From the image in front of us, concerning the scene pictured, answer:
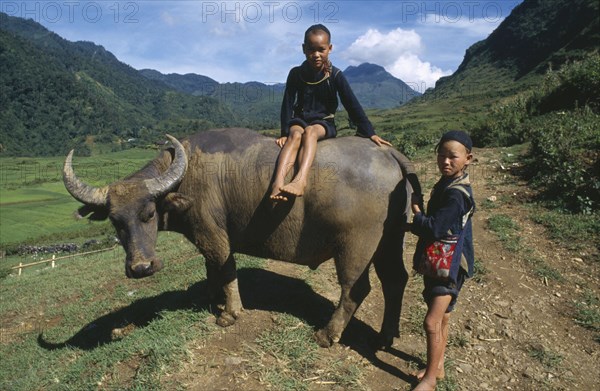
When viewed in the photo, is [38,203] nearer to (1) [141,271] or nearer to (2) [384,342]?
Answer: (1) [141,271]

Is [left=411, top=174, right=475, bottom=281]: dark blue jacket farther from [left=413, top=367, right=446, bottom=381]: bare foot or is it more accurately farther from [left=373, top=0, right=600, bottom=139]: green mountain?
[left=373, top=0, right=600, bottom=139]: green mountain

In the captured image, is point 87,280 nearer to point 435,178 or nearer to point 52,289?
point 52,289

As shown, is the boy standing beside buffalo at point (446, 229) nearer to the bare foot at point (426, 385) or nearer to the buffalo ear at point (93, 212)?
the bare foot at point (426, 385)

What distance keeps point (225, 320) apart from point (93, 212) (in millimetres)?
1989

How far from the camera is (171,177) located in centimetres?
414

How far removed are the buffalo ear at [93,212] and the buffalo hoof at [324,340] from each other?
2751mm

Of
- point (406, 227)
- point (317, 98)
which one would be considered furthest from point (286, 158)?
point (406, 227)

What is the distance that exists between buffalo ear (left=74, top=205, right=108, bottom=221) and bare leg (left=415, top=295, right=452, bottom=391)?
350 centimetres

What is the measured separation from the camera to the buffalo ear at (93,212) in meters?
4.12

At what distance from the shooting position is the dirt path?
3.73 m

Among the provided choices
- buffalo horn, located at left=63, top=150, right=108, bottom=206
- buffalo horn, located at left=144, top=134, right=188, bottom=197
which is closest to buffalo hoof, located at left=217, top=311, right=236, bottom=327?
buffalo horn, located at left=144, top=134, right=188, bottom=197

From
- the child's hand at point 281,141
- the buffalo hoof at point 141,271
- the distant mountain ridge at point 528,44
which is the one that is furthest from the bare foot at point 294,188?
the distant mountain ridge at point 528,44

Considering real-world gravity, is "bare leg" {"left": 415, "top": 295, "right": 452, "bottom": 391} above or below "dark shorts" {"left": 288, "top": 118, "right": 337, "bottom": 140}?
below

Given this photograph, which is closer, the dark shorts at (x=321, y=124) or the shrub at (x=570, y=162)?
the dark shorts at (x=321, y=124)
